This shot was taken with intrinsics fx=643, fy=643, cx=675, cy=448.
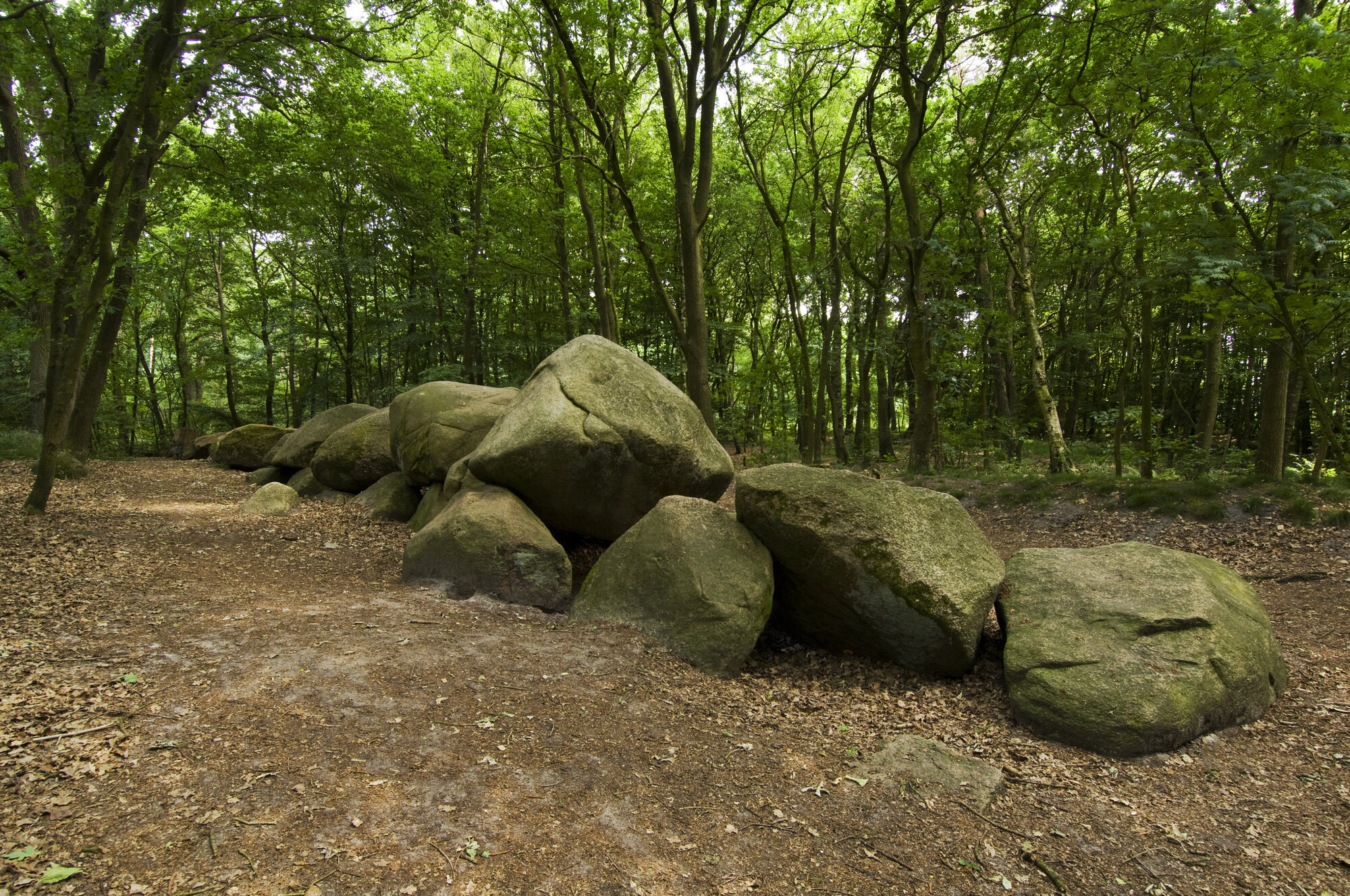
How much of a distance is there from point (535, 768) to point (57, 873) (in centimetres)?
185

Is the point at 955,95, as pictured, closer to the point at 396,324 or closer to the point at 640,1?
the point at 640,1

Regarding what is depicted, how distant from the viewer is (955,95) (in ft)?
41.2

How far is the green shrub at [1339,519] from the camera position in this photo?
23.7 feet

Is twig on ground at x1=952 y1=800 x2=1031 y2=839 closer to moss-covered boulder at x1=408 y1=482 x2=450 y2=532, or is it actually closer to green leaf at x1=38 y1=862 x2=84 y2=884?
green leaf at x1=38 y1=862 x2=84 y2=884

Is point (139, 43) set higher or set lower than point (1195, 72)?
higher

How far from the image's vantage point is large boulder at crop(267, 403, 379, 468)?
40.4 feet

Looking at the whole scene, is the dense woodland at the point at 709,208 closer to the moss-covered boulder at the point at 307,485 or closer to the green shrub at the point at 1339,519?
the green shrub at the point at 1339,519

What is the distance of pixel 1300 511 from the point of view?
24.9 ft

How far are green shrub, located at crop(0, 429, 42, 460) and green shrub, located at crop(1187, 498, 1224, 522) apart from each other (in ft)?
62.8

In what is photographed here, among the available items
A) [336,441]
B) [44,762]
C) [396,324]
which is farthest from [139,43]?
[396,324]

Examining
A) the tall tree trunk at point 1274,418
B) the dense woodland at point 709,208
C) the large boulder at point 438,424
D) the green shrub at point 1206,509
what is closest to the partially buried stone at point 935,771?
the dense woodland at point 709,208

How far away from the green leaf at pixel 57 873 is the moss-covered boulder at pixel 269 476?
38.4 ft

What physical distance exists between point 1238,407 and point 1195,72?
1990cm

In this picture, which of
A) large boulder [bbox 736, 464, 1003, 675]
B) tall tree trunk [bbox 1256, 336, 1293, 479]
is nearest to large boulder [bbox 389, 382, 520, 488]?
large boulder [bbox 736, 464, 1003, 675]
